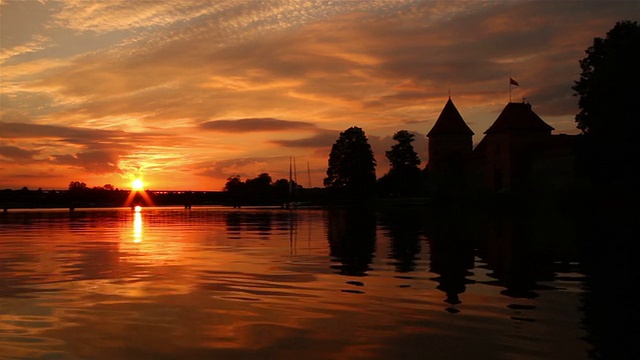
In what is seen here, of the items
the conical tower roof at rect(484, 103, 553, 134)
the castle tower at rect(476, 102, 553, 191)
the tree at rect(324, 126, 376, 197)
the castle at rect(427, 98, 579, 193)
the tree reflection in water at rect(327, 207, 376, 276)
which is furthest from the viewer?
the tree at rect(324, 126, 376, 197)

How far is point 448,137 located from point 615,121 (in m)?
70.4

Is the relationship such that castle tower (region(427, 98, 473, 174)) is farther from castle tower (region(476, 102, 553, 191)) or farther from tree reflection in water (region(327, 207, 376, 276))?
tree reflection in water (region(327, 207, 376, 276))

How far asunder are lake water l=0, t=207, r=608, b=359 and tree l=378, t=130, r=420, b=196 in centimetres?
10258

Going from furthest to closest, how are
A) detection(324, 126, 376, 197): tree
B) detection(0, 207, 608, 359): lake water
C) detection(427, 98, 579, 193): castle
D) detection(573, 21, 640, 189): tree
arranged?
detection(324, 126, 376, 197): tree, detection(427, 98, 579, 193): castle, detection(573, 21, 640, 189): tree, detection(0, 207, 608, 359): lake water

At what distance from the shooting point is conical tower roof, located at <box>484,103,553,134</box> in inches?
3671

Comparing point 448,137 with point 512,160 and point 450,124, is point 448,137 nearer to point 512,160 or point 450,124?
point 450,124

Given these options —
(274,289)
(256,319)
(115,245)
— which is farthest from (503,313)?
(115,245)

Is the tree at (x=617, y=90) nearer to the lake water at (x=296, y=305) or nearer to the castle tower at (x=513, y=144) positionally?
the lake water at (x=296, y=305)

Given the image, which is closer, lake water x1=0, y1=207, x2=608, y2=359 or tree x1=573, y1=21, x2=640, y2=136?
lake water x1=0, y1=207, x2=608, y2=359

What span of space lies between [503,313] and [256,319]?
3857 millimetres

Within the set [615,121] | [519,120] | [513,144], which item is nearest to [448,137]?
[519,120]

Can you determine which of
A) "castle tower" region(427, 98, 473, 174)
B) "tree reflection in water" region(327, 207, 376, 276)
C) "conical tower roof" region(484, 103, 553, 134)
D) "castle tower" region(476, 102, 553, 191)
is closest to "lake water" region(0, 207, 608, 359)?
"tree reflection in water" region(327, 207, 376, 276)

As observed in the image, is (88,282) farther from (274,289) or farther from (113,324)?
(113,324)

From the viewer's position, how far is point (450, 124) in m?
116
